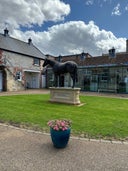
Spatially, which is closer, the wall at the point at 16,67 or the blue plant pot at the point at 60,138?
the blue plant pot at the point at 60,138

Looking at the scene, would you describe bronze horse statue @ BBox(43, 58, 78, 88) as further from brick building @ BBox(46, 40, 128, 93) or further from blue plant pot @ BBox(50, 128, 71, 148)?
brick building @ BBox(46, 40, 128, 93)

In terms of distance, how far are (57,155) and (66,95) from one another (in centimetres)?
712

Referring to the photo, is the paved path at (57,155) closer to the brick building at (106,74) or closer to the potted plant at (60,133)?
the potted plant at (60,133)

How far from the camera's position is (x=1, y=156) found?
358 centimetres

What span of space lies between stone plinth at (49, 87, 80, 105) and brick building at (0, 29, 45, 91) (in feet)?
36.7

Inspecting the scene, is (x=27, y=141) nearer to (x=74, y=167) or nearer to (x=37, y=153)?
(x=37, y=153)

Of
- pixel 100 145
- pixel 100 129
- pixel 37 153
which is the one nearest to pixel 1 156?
pixel 37 153

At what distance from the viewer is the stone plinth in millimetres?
10422

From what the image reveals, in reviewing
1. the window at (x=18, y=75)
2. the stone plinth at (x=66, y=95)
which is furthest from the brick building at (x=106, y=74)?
the stone plinth at (x=66, y=95)

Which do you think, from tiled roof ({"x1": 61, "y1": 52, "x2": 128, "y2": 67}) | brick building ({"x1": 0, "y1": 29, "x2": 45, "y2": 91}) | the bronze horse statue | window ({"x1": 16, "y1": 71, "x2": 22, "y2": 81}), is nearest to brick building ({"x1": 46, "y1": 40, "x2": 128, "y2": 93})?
tiled roof ({"x1": 61, "y1": 52, "x2": 128, "y2": 67})

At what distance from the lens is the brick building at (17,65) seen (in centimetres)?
2031

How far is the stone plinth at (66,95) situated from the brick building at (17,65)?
36.7 ft

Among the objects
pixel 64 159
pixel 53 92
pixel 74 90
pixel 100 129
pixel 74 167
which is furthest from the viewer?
pixel 53 92

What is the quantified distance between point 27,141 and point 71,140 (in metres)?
1.26
